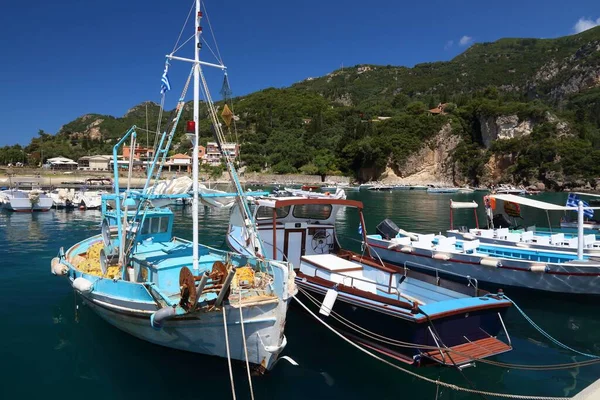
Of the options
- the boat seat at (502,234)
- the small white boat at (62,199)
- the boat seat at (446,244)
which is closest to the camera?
the boat seat at (446,244)

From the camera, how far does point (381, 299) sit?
10.2m

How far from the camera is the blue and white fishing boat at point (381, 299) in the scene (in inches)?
366

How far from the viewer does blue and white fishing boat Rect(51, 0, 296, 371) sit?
28.3 feet

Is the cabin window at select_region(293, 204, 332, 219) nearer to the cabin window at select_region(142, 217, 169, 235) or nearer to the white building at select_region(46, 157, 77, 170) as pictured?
the cabin window at select_region(142, 217, 169, 235)

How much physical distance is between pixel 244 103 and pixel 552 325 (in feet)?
608

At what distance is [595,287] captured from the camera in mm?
15250

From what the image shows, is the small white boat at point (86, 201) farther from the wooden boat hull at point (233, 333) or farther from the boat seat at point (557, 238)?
the boat seat at point (557, 238)

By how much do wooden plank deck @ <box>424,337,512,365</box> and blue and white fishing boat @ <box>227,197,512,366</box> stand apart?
0.8 inches

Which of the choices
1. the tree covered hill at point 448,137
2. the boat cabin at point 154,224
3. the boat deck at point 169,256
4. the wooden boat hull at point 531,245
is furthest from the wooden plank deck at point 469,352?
the tree covered hill at point 448,137

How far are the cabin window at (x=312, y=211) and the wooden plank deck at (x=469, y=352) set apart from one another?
673cm

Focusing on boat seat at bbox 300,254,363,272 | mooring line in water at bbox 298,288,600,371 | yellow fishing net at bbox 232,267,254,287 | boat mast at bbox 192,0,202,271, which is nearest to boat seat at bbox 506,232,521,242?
mooring line in water at bbox 298,288,600,371

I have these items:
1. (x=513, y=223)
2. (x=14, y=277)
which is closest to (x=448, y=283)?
(x=513, y=223)

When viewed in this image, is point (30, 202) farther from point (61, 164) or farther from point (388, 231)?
point (61, 164)

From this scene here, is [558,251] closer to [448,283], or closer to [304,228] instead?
[448,283]
